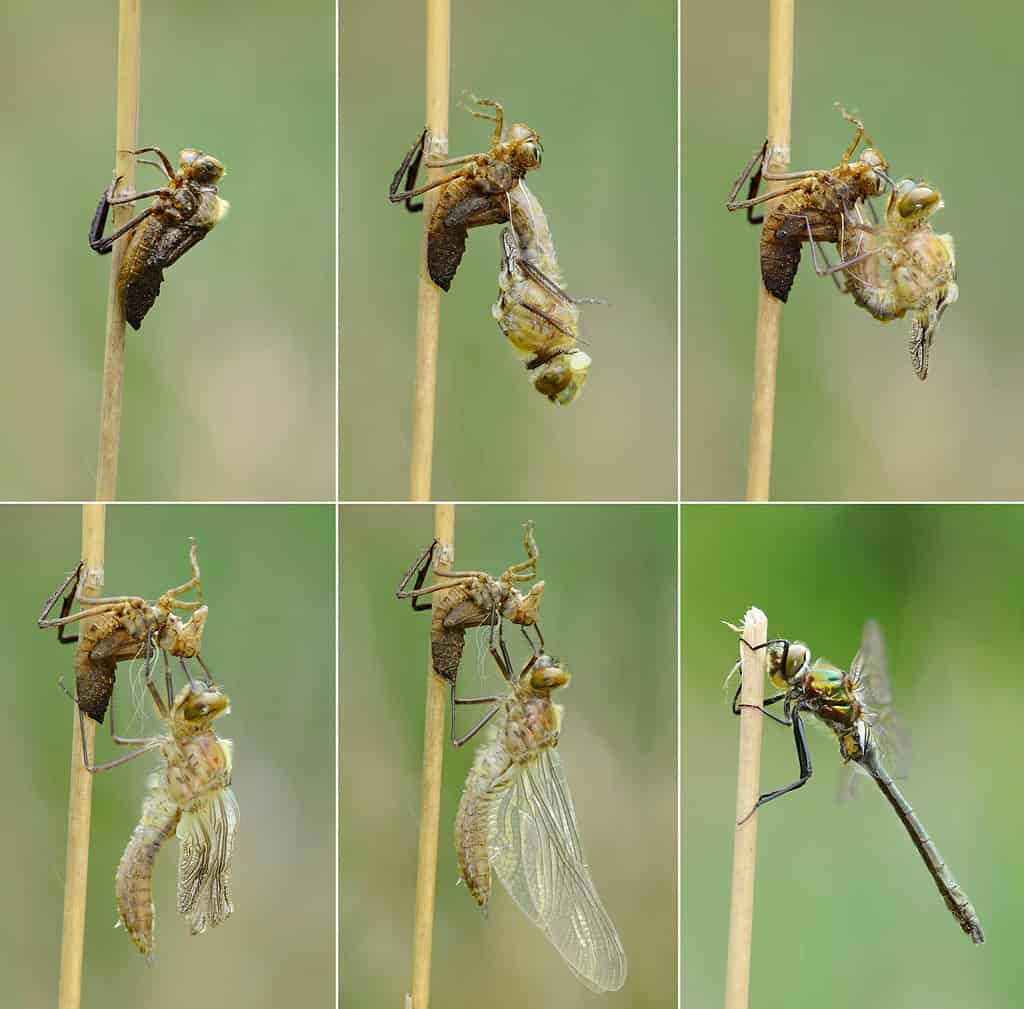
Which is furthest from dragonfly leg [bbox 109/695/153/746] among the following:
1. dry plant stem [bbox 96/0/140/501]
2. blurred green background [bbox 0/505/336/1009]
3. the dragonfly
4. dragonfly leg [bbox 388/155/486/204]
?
dragonfly leg [bbox 388/155/486/204]

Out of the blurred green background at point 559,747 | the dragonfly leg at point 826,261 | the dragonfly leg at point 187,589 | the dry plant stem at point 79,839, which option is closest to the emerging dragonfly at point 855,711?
the blurred green background at point 559,747

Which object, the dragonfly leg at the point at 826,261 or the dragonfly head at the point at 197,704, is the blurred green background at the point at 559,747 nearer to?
the dragonfly head at the point at 197,704

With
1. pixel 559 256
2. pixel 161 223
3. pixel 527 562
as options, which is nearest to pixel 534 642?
Result: pixel 527 562

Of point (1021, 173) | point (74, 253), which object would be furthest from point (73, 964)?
point (1021, 173)

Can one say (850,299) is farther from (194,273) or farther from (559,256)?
(194,273)

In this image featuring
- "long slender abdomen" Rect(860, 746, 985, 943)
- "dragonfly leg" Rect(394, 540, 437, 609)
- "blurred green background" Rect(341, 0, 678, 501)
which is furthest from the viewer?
"long slender abdomen" Rect(860, 746, 985, 943)

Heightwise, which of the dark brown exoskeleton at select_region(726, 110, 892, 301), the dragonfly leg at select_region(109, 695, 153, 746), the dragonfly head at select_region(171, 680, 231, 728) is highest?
the dark brown exoskeleton at select_region(726, 110, 892, 301)

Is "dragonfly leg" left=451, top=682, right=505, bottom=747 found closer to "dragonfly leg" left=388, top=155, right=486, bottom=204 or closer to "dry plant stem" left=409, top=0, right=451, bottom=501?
"dry plant stem" left=409, top=0, right=451, bottom=501
